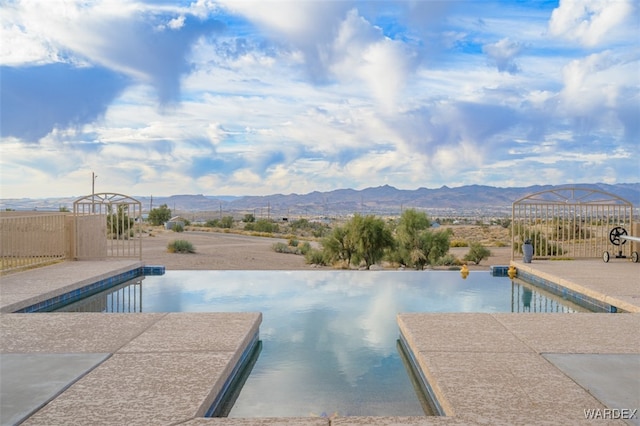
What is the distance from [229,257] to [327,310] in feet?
41.4

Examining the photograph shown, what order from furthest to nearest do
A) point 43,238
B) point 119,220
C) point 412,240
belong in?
point 119,220 < point 412,240 < point 43,238

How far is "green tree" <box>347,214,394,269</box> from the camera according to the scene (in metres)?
12.5

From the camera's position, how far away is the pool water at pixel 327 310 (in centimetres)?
327

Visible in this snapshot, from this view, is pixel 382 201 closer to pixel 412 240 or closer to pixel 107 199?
pixel 412 240

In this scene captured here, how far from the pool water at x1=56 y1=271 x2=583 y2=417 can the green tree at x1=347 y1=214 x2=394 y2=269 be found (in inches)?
151

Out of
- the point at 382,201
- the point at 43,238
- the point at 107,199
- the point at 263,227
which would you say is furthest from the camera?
the point at 382,201

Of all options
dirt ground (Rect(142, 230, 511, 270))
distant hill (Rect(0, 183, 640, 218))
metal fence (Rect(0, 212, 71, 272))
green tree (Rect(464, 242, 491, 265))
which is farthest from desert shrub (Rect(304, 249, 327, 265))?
distant hill (Rect(0, 183, 640, 218))

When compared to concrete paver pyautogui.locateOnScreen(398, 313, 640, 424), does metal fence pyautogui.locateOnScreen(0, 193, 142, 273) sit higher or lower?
higher

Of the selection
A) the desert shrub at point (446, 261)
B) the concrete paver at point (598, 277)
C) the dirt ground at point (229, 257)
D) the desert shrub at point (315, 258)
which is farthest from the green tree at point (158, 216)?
the concrete paver at point (598, 277)

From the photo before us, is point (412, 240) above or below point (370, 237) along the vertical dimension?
below

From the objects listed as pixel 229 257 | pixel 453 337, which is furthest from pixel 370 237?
pixel 453 337

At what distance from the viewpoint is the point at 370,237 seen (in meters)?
12.5

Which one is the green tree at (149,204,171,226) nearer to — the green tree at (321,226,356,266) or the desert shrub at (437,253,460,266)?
the green tree at (321,226,356,266)

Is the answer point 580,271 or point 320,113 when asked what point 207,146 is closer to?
point 320,113
